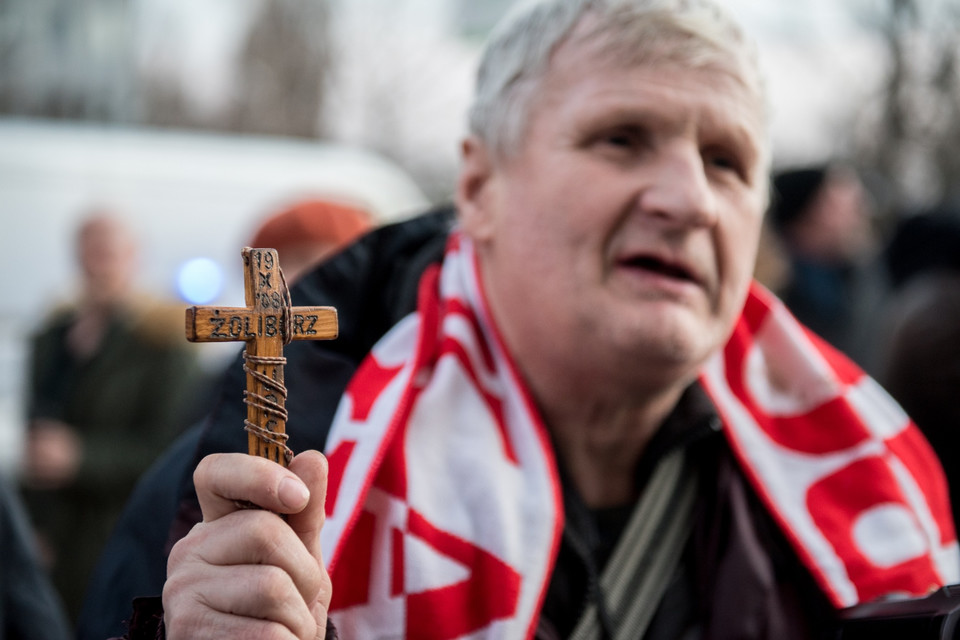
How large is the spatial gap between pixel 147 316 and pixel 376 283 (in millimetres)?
2340

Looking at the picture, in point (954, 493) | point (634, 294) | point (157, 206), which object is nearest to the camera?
point (634, 294)

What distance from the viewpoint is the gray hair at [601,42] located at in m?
1.58

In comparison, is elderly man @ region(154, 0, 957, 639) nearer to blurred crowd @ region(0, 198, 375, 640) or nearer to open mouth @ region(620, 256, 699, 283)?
open mouth @ region(620, 256, 699, 283)

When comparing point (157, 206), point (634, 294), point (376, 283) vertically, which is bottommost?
point (634, 294)

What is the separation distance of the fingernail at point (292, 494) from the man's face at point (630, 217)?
68cm

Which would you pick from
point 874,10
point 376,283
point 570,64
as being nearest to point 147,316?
point 376,283

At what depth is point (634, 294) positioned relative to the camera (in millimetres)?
1512

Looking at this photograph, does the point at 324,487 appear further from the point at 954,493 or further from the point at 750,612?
the point at 954,493

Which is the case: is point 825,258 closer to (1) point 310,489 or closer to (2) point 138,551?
(2) point 138,551

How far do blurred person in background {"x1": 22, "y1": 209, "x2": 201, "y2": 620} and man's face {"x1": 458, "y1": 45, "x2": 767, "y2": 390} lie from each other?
7.90 feet

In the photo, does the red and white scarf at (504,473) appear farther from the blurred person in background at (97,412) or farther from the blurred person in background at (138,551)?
the blurred person in background at (97,412)

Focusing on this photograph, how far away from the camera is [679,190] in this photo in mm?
1523

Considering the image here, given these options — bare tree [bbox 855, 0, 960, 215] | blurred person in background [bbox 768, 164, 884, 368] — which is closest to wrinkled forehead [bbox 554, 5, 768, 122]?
blurred person in background [bbox 768, 164, 884, 368]

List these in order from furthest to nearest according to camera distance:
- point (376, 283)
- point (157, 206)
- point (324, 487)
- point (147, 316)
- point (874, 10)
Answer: point (874, 10) < point (157, 206) < point (147, 316) < point (376, 283) < point (324, 487)
